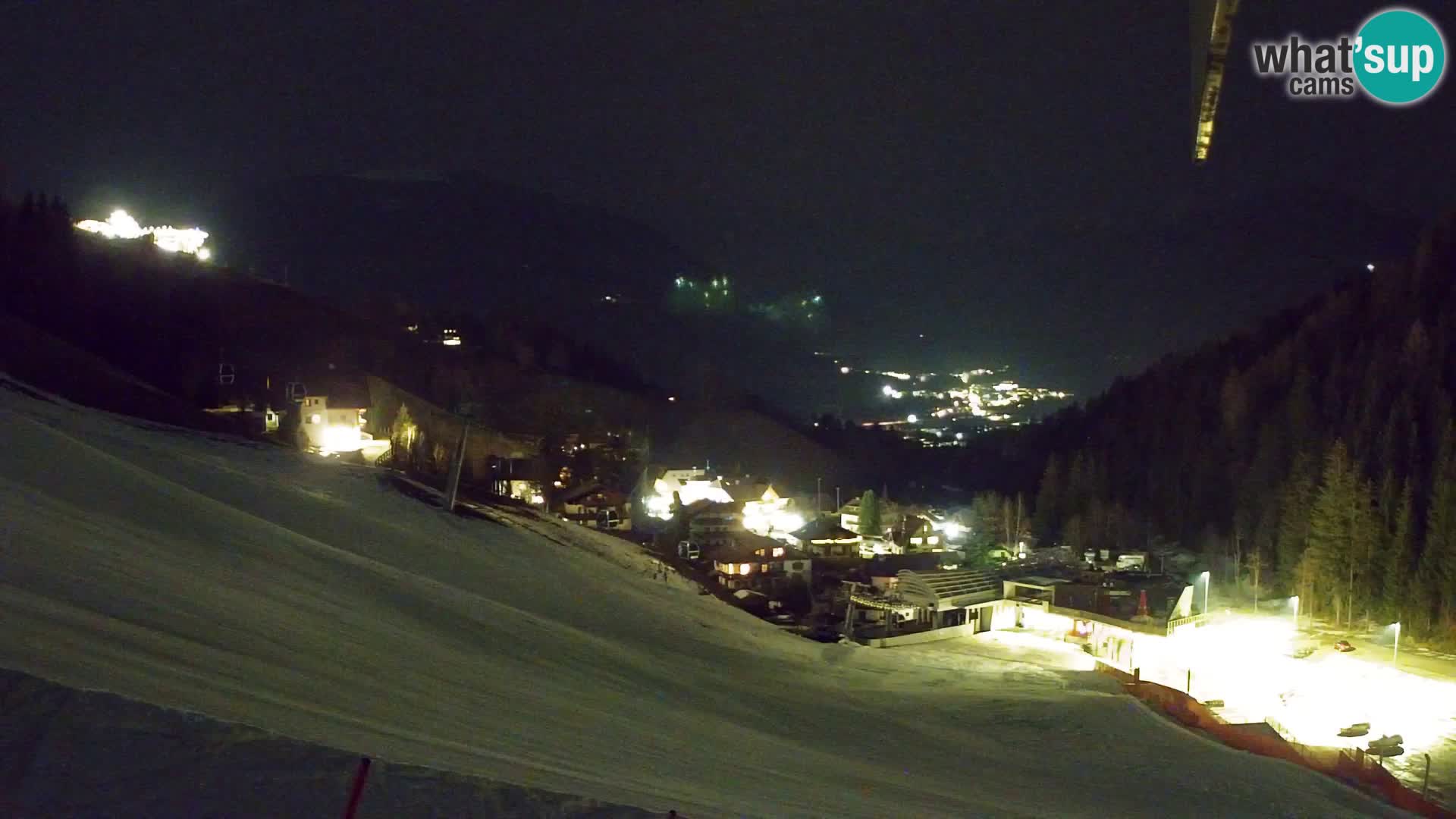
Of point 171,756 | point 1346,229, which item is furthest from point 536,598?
point 1346,229

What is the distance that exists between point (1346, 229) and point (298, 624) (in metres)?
206

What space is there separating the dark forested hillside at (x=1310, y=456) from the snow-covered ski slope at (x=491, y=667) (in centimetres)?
2129

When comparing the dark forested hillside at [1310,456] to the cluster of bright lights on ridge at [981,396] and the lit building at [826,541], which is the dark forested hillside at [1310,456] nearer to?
the lit building at [826,541]

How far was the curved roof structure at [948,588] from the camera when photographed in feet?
92.7

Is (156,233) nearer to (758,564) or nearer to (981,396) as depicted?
(758,564)

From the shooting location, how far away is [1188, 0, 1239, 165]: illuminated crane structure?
4672 mm

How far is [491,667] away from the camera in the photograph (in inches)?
335

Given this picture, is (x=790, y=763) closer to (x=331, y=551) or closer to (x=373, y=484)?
(x=331, y=551)

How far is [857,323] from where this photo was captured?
181 metres

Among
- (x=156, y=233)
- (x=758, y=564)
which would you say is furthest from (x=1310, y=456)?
(x=156, y=233)

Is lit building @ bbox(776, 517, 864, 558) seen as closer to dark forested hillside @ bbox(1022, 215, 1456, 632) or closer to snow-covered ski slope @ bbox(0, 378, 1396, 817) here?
dark forested hillside @ bbox(1022, 215, 1456, 632)

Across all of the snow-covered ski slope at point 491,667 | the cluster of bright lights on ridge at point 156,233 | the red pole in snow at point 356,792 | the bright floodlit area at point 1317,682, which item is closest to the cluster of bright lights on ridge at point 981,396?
the cluster of bright lights on ridge at point 156,233

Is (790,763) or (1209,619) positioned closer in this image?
(790,763)

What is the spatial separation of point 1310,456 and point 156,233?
62.7m
